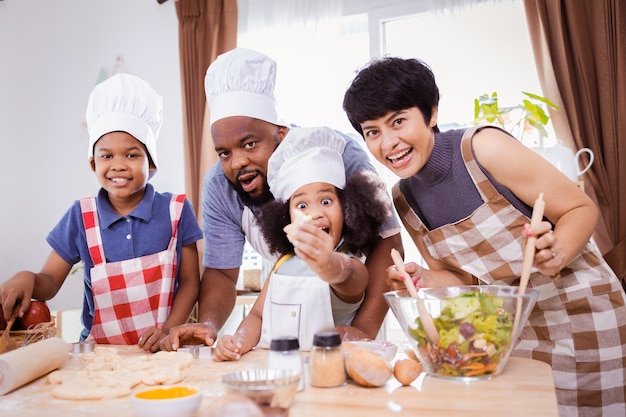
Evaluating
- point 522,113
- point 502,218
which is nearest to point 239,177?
point 502,218

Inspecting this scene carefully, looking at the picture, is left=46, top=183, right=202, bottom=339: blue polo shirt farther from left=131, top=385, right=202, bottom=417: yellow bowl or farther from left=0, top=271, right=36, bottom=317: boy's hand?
left=131, top=385, right=202, bottom=417: yellow bowl

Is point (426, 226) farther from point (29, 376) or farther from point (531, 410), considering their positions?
point (29, 376)

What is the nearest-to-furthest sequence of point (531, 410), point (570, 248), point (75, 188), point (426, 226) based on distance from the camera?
point (531, 410) → point (570, 248) → point (426, 226) → point (75, 188)

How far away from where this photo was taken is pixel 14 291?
1.42m

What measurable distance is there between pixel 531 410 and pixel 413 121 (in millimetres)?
787

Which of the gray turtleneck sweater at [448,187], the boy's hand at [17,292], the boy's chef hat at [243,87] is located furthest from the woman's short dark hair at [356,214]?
the boy's hand at [17,292]

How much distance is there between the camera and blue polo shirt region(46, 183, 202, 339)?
1755 mm

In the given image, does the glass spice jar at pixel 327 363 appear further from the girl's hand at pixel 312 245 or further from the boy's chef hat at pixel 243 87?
the boy's chef hat at pixel 243 87

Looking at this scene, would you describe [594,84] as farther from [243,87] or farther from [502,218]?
[243,87]

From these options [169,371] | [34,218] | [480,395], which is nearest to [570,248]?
[480,395]

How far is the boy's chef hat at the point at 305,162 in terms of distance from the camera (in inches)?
54.5

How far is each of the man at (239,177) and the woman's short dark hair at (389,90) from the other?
21 cm

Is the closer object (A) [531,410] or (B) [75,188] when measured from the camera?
(A) [531,410]

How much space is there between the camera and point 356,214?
140 cm
